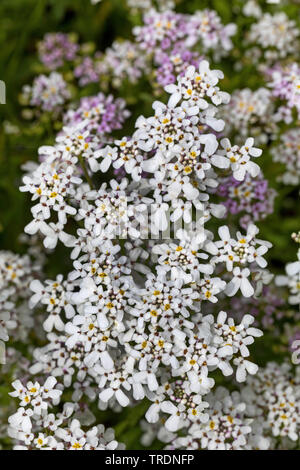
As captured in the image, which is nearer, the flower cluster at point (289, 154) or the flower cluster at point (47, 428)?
the flower cluster at point (47, 428)

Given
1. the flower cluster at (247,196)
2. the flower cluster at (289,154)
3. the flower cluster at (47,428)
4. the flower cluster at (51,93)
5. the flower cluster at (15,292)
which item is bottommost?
the flower cluster at (47,428)

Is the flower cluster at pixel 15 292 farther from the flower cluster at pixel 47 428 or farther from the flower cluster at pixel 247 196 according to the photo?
the flower cluster at pixel 247 196

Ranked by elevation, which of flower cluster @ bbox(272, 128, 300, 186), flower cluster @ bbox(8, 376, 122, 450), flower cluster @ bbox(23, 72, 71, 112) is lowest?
flower cluster @ bbox(8, 376, 122, 450)

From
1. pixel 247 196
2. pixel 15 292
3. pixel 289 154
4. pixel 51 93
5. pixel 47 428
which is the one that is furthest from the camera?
pixel 51 93

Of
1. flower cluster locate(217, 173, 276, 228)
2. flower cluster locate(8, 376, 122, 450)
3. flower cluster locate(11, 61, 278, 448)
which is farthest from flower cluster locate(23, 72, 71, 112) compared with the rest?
flower cluster locate(8, 376, 122, 450)

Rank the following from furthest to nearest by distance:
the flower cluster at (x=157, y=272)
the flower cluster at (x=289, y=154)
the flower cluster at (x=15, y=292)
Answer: the flower cluster at (x=289, y=154), the flower cluster at (x=15, y=292), the flower cluster at (x=157, y=272)

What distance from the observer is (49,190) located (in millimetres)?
3387

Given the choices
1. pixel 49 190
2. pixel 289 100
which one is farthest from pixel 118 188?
pixel 289 100

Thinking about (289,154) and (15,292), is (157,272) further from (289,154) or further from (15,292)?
(289,154)

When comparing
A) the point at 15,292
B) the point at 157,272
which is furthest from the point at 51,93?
the point at 157,272

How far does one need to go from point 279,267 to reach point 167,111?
7.68ft

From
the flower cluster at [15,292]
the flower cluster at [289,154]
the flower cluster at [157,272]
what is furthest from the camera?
the flower cluster at [289,154]

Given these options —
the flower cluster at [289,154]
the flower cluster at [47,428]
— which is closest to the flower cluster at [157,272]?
the flower cluster at [47,428]

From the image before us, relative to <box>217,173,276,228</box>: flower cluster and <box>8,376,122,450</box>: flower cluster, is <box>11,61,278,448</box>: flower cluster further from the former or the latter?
<box>217,173,276,228</box>: flower cluster
